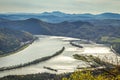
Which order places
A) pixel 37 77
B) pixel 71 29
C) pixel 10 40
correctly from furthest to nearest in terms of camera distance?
1. pixel 71 29
2. pixel 10 40
3. pixel 37 77

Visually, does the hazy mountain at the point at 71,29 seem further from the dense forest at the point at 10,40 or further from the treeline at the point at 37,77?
the treeline at the point at 37,77

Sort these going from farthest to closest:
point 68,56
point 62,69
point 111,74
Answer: point 68,56 → point 62,69 → point 111,74

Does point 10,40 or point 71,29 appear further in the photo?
point 71,29

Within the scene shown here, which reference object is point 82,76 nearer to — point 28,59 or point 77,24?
point 28,59

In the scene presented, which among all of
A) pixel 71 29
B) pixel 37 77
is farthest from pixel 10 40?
pixel 37 77

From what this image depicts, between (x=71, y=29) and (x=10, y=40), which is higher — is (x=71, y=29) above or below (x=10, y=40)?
below

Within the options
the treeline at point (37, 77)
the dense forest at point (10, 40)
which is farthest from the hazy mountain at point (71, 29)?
the treeline at point (37, 77)

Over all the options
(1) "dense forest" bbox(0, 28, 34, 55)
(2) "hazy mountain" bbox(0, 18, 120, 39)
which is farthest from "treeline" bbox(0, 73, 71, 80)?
(2) "hazy mountain" bbox(0, 18, 120, 39)

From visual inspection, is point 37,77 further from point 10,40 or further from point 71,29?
point 71,29

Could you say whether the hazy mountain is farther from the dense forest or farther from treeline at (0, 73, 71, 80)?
treeline at (0, 73, 71, 80)

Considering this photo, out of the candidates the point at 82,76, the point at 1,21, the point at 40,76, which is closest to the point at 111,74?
the point at 82,76

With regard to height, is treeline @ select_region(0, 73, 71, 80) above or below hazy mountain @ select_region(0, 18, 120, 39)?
above
